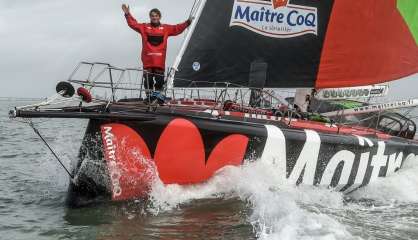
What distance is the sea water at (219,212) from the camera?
5461mm

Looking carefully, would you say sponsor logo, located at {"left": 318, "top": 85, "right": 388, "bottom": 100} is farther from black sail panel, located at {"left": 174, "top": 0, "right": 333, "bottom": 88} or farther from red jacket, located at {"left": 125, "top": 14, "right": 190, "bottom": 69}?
red jacket, located at {"left": 125, "top": 14, "right": 190, "bottom": 69}

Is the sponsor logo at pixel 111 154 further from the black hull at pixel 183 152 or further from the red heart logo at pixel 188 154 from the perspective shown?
the red heart logo at pixel 188 154

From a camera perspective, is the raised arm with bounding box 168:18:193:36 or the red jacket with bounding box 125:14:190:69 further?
the raised arm with bounding box 168:18:193:36

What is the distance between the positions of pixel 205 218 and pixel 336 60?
3.77 meters

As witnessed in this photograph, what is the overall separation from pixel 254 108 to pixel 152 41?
1.60m

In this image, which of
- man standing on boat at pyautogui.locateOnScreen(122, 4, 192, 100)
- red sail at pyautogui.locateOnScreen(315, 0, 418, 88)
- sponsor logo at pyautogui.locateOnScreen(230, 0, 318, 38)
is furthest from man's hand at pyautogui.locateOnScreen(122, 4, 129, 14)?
red sail at pyautogui.locateOnScreen(315, 0, 418, 88)

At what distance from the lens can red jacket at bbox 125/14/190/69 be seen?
24.2 ft

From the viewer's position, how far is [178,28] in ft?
24.8

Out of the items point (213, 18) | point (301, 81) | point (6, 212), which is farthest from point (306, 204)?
point (6, 212)

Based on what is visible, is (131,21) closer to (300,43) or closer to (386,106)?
(300,43)

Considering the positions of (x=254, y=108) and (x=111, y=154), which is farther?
(x=254, y=108)

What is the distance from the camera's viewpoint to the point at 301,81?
845 cm

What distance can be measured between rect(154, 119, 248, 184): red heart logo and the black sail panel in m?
1.59

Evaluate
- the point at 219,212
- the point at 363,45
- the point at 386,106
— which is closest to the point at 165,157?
the point at 219,212
